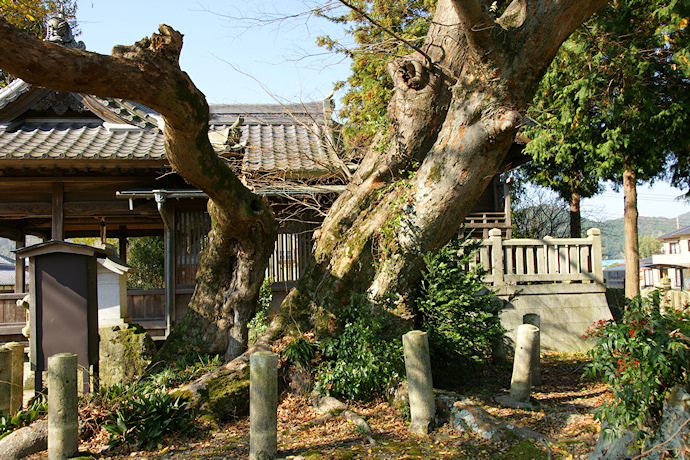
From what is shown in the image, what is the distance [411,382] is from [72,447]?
315cm

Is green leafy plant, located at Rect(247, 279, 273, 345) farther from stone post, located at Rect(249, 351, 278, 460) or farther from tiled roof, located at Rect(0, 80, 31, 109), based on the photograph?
tiled roof, located at Rect(0, 80, 31, 109)

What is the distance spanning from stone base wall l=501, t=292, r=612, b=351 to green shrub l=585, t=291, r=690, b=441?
7.37 metres

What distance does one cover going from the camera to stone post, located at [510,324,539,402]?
6.10 metres

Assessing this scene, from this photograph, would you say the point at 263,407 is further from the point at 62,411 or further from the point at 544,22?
the point at 544,22

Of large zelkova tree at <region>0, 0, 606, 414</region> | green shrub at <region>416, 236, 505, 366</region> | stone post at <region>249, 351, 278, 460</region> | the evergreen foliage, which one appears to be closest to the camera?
stone post at <region>249, 351, 278, 460</region>

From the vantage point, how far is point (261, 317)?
321 inches

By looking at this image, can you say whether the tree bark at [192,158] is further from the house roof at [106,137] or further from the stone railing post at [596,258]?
the stone railing post at [596,258]

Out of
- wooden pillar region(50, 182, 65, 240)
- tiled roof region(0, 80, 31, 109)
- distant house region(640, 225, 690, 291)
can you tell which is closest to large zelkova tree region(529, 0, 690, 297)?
wooden pillar region(50, 182, 65, 240)

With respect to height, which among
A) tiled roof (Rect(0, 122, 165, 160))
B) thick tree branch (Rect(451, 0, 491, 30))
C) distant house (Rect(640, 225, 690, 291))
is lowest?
distant house (Rect(640, 225, 690, 291))

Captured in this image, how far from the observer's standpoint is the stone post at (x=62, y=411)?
4.36 meters

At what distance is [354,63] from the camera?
53.0 ft

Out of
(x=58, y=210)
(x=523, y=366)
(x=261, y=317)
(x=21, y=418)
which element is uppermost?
(x=58, y=210)

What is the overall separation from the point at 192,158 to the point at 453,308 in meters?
3.69

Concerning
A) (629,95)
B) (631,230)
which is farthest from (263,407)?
(631,230)
